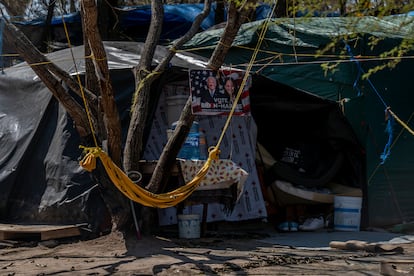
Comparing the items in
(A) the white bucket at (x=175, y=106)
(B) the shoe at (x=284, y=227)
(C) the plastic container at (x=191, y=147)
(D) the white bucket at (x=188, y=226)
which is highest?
(A) the white bucket at (x=175, y=106)

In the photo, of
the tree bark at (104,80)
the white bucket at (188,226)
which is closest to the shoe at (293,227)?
the white bucket at (188,226)

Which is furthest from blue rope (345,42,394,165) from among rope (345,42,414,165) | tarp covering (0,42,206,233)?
tarp covering (0,42,206,233)

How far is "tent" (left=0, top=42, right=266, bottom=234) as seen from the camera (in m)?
8.60

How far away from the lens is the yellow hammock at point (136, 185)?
7.07m

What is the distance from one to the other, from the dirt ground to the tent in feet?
1.76

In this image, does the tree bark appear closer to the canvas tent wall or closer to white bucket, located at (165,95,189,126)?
white bucket, located at (165,95,189,126)

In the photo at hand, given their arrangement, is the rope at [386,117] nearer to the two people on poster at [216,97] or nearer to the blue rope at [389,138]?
the blue rope at [389,138]

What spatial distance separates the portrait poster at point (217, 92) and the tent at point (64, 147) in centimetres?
→ 90

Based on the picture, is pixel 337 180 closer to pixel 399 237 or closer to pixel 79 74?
pixel 399 237

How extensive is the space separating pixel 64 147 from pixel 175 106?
167 cm

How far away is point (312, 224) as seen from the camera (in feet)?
32.3

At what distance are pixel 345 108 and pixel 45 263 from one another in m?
5.01

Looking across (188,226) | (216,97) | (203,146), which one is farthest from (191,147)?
(188,226)

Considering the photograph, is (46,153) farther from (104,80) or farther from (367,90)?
(367,90)
